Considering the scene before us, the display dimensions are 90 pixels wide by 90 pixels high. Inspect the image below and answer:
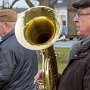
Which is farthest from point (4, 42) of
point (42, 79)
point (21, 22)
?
point (42, 79)

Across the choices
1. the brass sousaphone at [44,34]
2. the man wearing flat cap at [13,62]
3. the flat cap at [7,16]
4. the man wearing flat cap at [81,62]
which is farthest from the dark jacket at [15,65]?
the man wearing flat cap at [81,62]

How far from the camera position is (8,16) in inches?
207

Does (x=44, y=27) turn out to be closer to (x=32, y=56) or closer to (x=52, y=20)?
(x=52, y=20)

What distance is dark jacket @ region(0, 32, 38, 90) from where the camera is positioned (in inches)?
188

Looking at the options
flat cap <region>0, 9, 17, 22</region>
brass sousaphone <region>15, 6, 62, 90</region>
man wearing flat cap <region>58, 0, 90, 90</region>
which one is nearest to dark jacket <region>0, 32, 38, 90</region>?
flat cap <region>0, 9, 17, 22</region>

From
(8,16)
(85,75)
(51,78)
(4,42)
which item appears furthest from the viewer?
(8,16)

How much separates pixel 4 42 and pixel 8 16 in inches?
18.3

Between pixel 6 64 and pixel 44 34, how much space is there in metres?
0.82

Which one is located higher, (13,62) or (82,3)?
(82,3)

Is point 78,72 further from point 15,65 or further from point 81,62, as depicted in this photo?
point 15,65

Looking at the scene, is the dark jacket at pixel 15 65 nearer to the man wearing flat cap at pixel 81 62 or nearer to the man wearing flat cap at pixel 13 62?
the man wearing flat cap at pixel 13 62

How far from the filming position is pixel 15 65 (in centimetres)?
484

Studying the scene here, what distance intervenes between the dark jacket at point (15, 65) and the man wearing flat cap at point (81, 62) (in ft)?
4.43

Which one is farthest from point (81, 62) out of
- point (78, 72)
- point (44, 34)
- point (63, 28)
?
point (63, 28)
